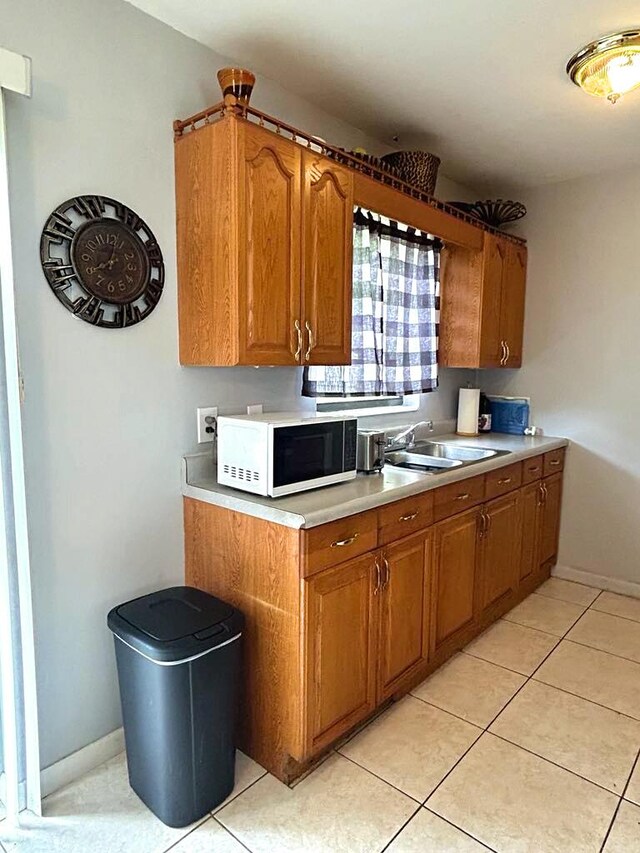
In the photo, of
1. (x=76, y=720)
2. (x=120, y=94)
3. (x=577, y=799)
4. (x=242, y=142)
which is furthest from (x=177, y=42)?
(x=577, y=799)

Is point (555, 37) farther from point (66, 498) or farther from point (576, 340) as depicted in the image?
point (66, 498)

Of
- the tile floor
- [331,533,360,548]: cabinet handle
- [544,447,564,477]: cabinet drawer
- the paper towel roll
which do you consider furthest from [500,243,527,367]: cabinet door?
[331,533,360,548]: cabinet handle

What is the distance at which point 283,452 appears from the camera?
74.3 inches

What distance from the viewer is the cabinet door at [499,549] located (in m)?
2.71

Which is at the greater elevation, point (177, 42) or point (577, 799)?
point (177, 42)

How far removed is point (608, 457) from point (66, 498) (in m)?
3.04

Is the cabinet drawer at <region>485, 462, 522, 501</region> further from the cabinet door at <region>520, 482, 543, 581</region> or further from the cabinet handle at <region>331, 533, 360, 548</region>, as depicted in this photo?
the cabinet handle at <region>331, 533, 360, 548</region>

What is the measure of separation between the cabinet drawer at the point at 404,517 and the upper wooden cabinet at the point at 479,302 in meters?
1.30

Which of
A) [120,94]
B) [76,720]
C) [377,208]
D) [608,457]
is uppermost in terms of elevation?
[120,94]

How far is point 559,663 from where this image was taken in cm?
258

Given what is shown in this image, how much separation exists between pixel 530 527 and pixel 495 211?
1860 mm

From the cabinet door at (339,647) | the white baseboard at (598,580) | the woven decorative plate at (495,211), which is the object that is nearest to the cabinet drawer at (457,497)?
the cabinet door at (339,647)

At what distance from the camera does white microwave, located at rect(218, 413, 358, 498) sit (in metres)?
1.85

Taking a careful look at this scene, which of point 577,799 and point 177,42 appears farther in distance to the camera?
point 177,42
